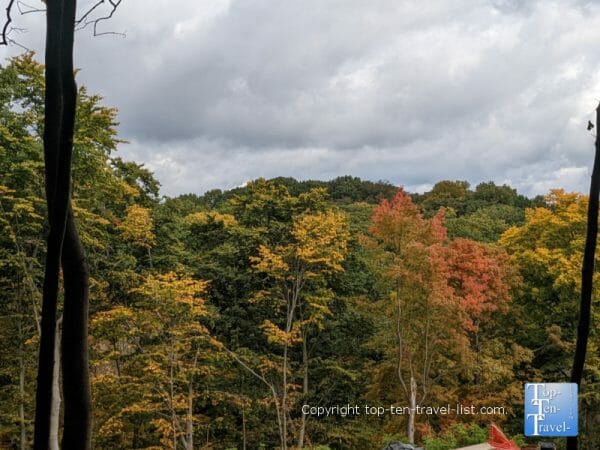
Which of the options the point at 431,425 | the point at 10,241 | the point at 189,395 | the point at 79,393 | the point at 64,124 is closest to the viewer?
the point at 64,124

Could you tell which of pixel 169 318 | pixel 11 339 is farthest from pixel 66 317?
pixel 11 339

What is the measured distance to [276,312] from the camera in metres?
17.5

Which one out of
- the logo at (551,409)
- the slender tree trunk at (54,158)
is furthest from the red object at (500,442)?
the slender tree trunk at (54,158)

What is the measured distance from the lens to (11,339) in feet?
46.0

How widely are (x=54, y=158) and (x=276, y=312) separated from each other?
15.3m

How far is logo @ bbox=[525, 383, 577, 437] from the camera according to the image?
133 inches

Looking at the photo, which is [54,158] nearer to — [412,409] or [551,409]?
[551,409]

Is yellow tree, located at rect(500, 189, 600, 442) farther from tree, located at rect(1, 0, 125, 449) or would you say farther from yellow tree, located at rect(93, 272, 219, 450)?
tree, located at rect(1, 0, 125, 449)

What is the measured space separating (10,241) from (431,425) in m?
11.4

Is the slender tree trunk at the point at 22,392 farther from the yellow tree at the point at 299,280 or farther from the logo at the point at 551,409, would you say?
the logo at the point at 551,409

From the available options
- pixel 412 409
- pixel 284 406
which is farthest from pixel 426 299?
pixel 284 406

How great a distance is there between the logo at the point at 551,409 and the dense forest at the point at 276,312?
9.25 meters

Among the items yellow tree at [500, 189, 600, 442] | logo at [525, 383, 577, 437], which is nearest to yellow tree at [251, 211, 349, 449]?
yellow tree at [500, 189, 600, 442]

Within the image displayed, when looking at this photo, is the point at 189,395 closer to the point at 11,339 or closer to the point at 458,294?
the point at 11,339
